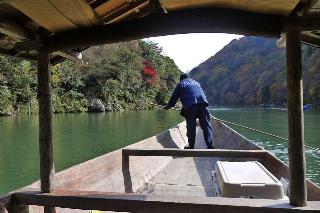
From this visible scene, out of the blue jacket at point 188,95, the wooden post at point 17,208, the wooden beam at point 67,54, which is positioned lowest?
the wooden post at point 17,208

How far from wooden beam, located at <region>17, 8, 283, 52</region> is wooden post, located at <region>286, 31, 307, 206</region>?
A: 0.17 metres

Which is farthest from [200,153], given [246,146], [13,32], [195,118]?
[13,32]

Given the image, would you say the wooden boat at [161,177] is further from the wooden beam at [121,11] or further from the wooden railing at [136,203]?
the wooden beam at [121,11]

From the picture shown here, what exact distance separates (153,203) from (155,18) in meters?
1.28

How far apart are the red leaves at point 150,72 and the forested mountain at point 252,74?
1871 cm

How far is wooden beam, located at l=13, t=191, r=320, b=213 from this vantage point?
8.67 ft

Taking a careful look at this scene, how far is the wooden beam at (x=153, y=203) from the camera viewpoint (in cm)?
264

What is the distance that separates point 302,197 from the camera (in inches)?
Answer: 104

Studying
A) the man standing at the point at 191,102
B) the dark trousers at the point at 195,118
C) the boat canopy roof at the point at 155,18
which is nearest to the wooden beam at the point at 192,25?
the boat canopy roof at the point at 155,18

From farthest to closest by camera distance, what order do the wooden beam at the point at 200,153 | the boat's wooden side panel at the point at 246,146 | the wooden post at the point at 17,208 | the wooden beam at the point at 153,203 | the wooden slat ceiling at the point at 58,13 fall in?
1. the wooden beam at the point at 200,153
2. the boat's wooden side panel at the point at 246,146
3. the wooden post at the point at 17,208
4. the wooden beam at the point at 153,203
5. the wooden slat ceiling at the point at 58,13

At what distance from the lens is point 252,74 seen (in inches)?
3637

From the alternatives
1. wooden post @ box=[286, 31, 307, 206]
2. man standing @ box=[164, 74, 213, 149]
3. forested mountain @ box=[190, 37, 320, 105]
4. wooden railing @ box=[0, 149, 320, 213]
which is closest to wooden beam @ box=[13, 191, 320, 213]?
wooden railing @ box=[0, 149, 320, 213]

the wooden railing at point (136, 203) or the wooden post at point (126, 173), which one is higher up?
the wooden railing at point (136, 203)

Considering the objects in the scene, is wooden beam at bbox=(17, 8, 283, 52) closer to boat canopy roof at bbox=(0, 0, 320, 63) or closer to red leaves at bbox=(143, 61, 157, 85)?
boat canopy roof at bbox=(0, 0, 320, 63)
